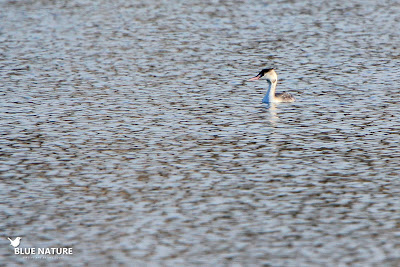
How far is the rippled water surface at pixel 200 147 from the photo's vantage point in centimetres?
1150

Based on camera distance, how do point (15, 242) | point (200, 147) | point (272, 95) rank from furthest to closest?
point (272, 95), point (200, 147), point (15, 242)

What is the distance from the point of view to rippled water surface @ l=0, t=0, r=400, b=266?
37.7 feet

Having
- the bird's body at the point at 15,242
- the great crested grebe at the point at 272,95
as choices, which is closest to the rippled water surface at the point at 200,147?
the bird's body at the point at 15,242

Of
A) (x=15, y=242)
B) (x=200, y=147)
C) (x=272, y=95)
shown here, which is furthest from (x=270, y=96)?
(x=15, y=242)

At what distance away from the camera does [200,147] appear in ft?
54.5

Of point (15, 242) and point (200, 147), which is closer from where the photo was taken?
point (15, 242)

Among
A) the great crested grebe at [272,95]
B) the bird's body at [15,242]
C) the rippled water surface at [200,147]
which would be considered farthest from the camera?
the great crested grebe at [272,95]

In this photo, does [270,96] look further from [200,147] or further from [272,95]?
[200,147]

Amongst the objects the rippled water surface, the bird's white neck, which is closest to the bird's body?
the rippled water surface

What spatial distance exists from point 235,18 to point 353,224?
26444mm

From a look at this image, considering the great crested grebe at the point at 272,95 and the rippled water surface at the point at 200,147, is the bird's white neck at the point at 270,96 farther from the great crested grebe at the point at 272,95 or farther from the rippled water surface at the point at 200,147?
the rippled water surface at the point at 200,147

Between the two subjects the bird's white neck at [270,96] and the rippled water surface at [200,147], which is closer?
the rippled water surface at [200,147]

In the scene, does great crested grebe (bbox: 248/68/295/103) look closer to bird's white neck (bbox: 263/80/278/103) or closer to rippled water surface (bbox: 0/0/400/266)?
bird's white neck (bbox: 263/80/278/103)

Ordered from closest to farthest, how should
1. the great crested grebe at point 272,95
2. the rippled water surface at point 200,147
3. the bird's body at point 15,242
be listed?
the bird's body at point 15,242 → the rippled water surface at point 200,147 → the great crested grebe at point 272,95
